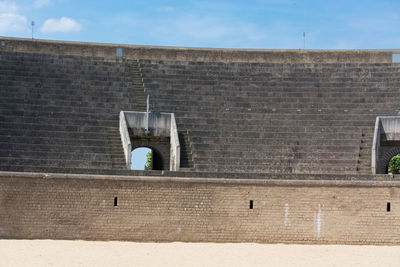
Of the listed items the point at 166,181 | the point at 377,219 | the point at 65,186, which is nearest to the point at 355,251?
the point at 377,219

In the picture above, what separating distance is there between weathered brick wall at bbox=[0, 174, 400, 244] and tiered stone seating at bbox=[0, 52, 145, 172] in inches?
43.7

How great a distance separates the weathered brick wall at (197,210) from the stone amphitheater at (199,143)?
3 cm

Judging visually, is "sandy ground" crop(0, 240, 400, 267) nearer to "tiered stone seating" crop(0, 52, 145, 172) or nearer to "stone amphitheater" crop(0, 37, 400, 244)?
"stone amphitheater" crop(0, 37, 400, 244)

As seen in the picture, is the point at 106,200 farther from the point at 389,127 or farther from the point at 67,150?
the point at 389,127

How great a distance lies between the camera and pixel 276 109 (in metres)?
25.5

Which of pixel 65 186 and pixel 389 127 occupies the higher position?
pixel 389 127

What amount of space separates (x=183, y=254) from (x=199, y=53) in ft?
40.5

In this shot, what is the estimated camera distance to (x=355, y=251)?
1911 centimetres

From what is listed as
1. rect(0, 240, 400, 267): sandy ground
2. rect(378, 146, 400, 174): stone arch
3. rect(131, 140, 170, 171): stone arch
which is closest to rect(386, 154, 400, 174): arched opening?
rect(378, 146, 400, 174): stone arch

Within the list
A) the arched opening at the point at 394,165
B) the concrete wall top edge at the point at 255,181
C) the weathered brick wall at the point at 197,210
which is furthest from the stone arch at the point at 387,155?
the arched opening at the point at 394,165

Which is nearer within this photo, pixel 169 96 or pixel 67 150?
pixel 67 150

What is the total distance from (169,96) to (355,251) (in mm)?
10016

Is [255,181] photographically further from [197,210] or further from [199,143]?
[199,143]

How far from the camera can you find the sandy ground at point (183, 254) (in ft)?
53.4
